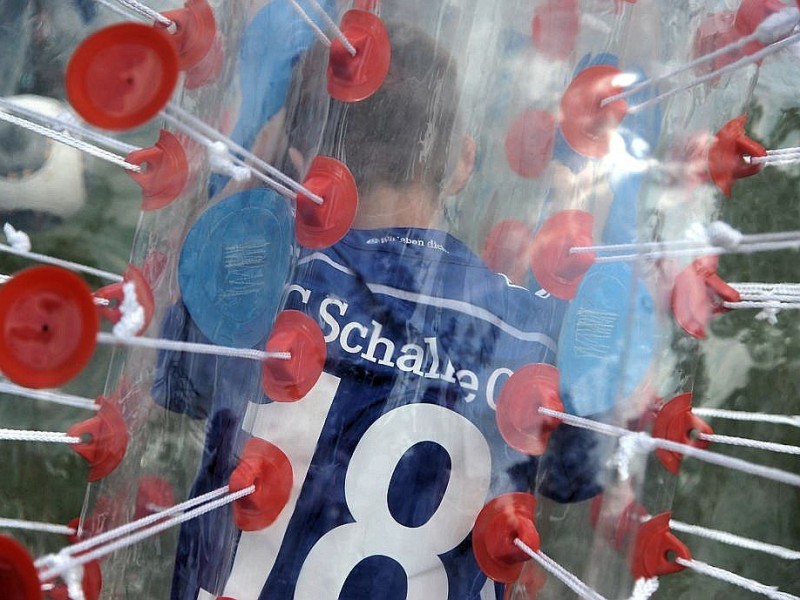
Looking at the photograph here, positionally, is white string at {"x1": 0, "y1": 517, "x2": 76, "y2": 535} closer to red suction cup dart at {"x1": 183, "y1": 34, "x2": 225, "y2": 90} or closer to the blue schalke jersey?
the blue schalke jersey

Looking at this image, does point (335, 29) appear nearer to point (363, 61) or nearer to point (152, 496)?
point (363, 61)

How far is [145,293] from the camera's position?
616mm

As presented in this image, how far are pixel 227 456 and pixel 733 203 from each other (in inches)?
31.3

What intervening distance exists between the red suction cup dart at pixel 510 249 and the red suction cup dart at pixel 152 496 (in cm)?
30

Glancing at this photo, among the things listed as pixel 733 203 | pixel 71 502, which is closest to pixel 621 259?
pixel 733 203

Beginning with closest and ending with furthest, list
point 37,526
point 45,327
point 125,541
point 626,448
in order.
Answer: point 45,327
point 125,541
point 626,448
point 37,526

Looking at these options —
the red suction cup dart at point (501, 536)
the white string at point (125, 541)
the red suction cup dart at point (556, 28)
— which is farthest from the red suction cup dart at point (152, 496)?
the red suction cup dart at point (556, 28)

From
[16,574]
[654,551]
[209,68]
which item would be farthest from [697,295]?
[16,574]

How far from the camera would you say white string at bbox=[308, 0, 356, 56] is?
0.63 metres

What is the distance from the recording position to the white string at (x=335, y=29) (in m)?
0.63

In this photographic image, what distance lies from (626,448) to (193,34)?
0.48 m

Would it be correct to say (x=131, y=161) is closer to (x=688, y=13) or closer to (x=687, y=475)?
(x=688, y=13)

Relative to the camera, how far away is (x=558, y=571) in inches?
24.5

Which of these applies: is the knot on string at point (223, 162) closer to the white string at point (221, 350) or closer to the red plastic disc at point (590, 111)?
the white string at point (221, 350)
